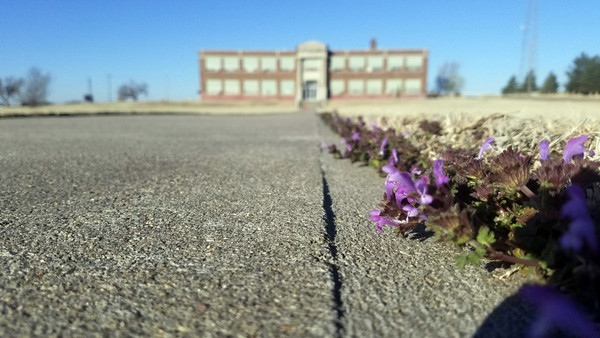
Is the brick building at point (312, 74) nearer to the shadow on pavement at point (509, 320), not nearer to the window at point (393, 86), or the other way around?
the window at point (393, 86)

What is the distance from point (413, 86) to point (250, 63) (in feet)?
92.2

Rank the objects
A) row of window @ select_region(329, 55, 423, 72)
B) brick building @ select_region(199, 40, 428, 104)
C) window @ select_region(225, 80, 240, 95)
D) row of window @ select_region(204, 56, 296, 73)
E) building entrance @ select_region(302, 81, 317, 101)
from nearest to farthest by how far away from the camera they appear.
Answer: brick building @ select_region(199, 40, 428, 104) → row of window @ select_region(329, 55, 423, 72) → row of window @ select_region(204, 56, 296, 73) → building entrance @ select_region(302, 81, 317, 101) → window @ select_region(225, 80, 240, 95)

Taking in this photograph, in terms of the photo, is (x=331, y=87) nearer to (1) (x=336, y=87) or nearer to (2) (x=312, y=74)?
(1) (x=336, y=87)

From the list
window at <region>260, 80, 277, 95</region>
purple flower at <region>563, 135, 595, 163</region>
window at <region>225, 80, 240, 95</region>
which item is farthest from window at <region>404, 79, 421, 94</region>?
purple flower at <region>563, 135, 595, 163</region>

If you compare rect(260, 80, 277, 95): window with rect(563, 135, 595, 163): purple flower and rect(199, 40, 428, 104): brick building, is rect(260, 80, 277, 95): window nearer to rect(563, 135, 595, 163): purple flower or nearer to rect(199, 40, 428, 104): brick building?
rect(199, 40, 428, 104): brick building

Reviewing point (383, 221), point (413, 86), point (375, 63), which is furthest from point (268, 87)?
point (383, 221)

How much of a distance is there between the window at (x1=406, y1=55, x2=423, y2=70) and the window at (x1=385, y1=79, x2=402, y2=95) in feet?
9.71

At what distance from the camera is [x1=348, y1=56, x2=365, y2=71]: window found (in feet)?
217

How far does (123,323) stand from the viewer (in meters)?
1.18

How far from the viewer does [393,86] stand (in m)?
66.4

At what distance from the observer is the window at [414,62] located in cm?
6531

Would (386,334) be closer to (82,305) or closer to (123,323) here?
(123,323)

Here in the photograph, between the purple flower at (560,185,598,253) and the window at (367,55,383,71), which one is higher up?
the window at (367,55,383,71)

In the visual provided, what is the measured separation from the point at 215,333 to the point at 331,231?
1021mm
